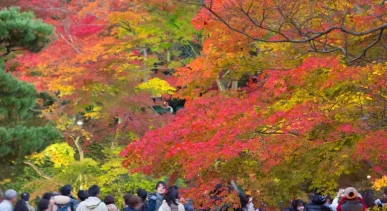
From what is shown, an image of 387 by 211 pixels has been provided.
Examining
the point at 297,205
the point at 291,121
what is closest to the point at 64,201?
the point at 291,121

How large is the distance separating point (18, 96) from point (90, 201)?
13.3 ft

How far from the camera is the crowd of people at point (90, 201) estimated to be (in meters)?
6.99

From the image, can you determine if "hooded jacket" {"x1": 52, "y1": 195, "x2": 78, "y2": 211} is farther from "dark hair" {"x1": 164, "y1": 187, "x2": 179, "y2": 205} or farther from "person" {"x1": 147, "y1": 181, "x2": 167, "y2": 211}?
"dark hair" {"x1": 164, "y1": 187, "x2": 179, "y2": 205}

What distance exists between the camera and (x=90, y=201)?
23.0 feet

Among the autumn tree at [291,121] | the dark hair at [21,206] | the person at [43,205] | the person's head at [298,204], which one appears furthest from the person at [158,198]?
the person's head at [298,204]

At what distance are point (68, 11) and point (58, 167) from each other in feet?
15.2

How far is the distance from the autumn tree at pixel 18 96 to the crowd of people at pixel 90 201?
7.70 feet

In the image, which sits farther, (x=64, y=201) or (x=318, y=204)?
(x=318, y=204)

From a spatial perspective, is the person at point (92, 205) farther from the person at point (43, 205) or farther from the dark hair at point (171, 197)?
the dark hair at point (171, 197)

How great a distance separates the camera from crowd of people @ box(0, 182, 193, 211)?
275 inches

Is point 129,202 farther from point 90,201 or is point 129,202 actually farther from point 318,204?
point 318,204

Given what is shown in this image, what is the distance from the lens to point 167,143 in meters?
8.32

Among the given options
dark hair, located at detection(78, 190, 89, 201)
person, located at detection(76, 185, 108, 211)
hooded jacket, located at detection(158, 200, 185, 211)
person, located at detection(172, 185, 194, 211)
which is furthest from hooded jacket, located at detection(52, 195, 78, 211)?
person, located at detection(172, 185, 194, 211)

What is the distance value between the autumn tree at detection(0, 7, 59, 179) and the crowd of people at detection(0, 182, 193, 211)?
2.35m
